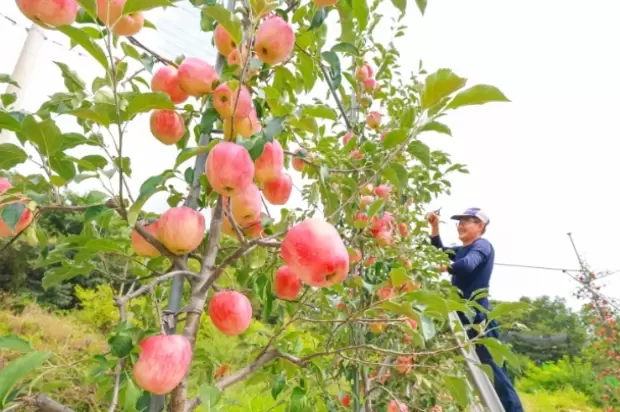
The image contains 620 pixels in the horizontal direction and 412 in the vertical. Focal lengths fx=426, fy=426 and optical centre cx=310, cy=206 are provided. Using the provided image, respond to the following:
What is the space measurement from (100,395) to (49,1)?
25.8 inches

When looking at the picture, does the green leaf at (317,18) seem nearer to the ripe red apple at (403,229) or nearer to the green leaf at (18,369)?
the green leaf at (18,369)

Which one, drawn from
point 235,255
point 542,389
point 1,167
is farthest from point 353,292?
point 542,389

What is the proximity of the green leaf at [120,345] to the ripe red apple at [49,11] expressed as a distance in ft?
1.41

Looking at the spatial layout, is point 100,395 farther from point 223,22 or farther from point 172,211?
point 223,22

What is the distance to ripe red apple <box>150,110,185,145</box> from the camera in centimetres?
74

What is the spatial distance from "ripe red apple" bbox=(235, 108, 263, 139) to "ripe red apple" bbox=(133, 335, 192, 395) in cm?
32

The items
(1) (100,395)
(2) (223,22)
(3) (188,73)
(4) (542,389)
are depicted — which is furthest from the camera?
(4) (542,389)

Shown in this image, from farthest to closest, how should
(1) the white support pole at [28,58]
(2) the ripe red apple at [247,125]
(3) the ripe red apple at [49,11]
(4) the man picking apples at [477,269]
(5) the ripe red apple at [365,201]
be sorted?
(1) the white support pole at [28,58]
(4) the man picking apples at [477,269]
(5) the ripe red apple at [365,201]
(2) the ripe red apple at [247,125]
(3) the ripe red apple at [49,11]

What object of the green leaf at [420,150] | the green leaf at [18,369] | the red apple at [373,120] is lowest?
the green leaf at [18,369]

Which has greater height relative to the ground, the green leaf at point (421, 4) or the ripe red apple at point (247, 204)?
the green leaf at point (421, 4)

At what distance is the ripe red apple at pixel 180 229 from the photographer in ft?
2.07

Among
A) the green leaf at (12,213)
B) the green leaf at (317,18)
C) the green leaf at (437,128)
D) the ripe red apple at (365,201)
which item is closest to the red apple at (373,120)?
the ripe red apple at (365,201)

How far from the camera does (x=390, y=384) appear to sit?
1941 millimetres

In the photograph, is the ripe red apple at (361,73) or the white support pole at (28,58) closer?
the ripe red apple at (361,73)
